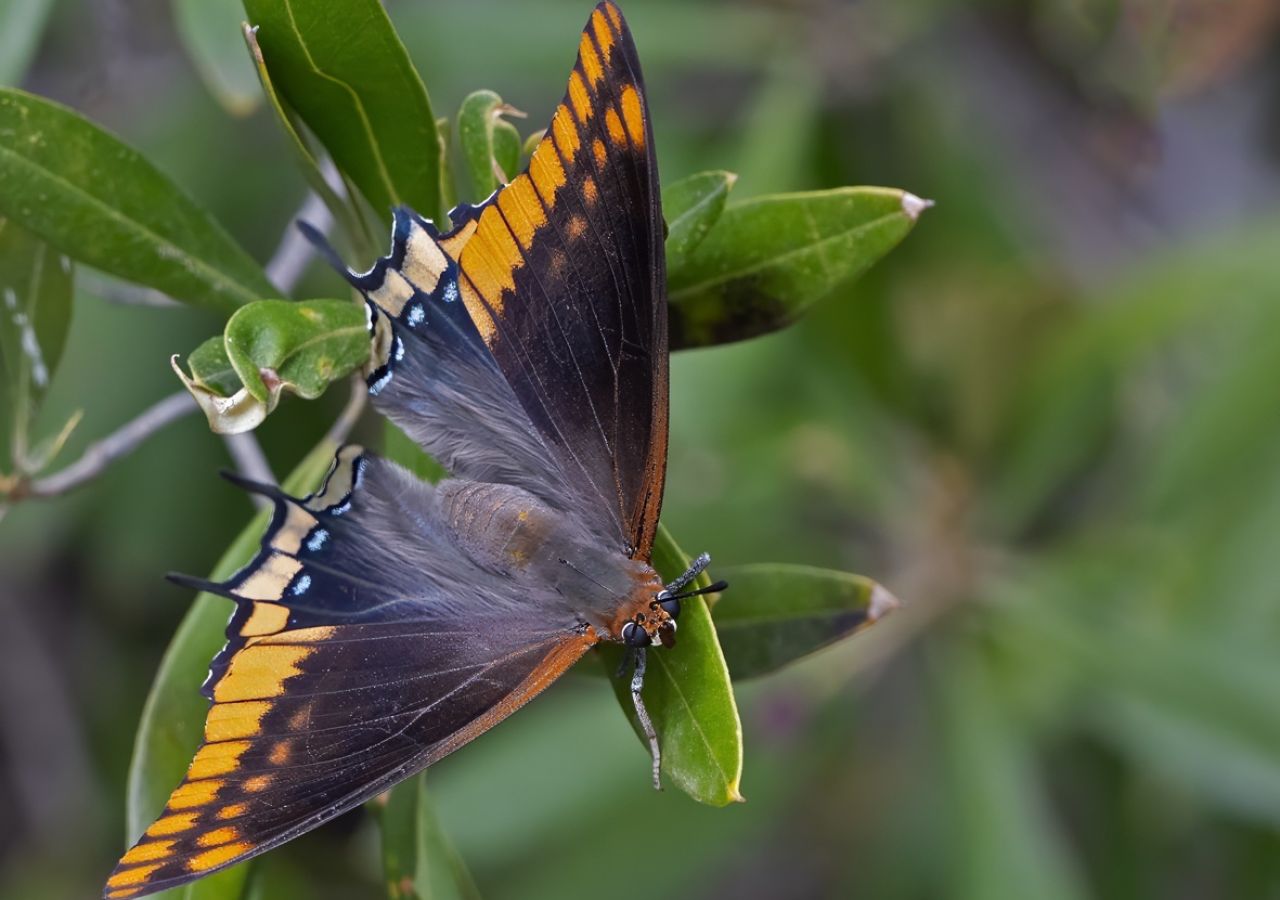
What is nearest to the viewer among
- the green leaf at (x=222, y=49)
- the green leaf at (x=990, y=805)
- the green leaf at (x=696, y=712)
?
the green leaf at (x=696, y=712)

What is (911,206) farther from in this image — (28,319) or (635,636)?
(28,319)

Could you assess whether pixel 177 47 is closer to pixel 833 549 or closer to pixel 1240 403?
pixel 833 549

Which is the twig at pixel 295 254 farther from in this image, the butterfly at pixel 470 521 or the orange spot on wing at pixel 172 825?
the orange spot on wing at pixel 172 825

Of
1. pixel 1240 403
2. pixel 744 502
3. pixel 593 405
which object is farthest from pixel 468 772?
pixel 1240 403

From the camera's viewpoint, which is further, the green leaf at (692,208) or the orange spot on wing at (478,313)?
the orange spot on wing at (478,313)

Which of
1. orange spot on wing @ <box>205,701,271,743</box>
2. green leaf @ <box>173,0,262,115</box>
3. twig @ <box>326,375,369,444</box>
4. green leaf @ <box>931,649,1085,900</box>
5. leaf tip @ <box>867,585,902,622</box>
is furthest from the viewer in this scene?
green leaf @ <box>931,649,1085,900</box>

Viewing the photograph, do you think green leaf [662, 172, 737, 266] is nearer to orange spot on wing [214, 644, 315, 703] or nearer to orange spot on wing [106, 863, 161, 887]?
orange spot on wing [214, 644, 315, 703]

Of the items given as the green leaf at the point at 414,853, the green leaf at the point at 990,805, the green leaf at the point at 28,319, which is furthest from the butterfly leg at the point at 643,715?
the green leaf at the point at 990,805

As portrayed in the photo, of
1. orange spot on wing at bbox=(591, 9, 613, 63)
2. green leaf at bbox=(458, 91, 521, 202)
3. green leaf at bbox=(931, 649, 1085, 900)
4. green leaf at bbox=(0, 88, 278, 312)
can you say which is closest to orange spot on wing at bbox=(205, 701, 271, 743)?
green leaf at bbox=(0, 88, 278, 312)
